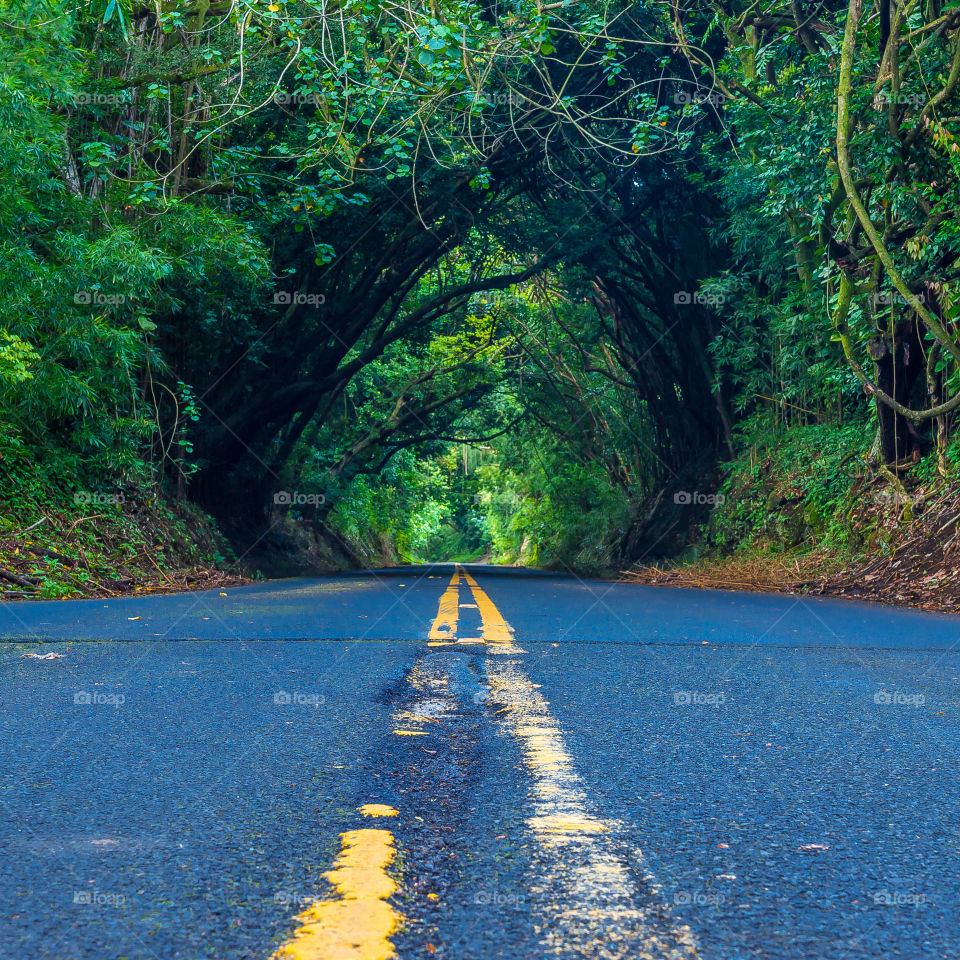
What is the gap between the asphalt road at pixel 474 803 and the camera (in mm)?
1871

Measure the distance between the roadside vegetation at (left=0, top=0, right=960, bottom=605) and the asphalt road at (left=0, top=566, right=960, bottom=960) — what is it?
5.73 meters

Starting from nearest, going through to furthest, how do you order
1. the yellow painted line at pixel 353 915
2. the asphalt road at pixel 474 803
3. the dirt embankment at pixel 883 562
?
1. the yellow painted line at pixel 353 915
2. the asphalt road at pixel 474 803
3. the dirt embankment at pixel 883 562

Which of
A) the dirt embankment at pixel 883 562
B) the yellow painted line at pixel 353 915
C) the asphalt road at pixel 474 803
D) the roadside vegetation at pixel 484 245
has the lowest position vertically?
the dirt embankment at pixel 883 562

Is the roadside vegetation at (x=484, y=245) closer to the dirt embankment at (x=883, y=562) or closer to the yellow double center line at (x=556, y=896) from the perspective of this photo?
the dirt embankment at (x=883, y=562)

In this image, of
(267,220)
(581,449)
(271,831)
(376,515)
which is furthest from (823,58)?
(376,515)

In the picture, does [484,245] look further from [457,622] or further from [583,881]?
[583,881]

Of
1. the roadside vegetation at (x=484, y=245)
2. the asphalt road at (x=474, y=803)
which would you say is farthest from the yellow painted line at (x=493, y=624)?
the roadside vegetation at (x=484, y=245)

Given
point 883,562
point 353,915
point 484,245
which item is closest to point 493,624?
point 353,915

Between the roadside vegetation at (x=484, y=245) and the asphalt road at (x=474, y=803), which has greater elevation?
the roadside vegetation at (x=484, y=245)

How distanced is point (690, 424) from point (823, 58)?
924 centimetres

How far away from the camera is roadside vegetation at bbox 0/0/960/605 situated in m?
11.0

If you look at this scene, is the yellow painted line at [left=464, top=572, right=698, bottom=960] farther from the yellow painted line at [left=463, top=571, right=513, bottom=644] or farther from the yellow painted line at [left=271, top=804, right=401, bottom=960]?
the yellow painted line at [left=463, top=571, right=513, bottom=644]

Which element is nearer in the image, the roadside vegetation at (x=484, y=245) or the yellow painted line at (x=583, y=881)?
the yellow painted line at (x=583, y=881)

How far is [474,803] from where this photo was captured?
2680 millimetres
